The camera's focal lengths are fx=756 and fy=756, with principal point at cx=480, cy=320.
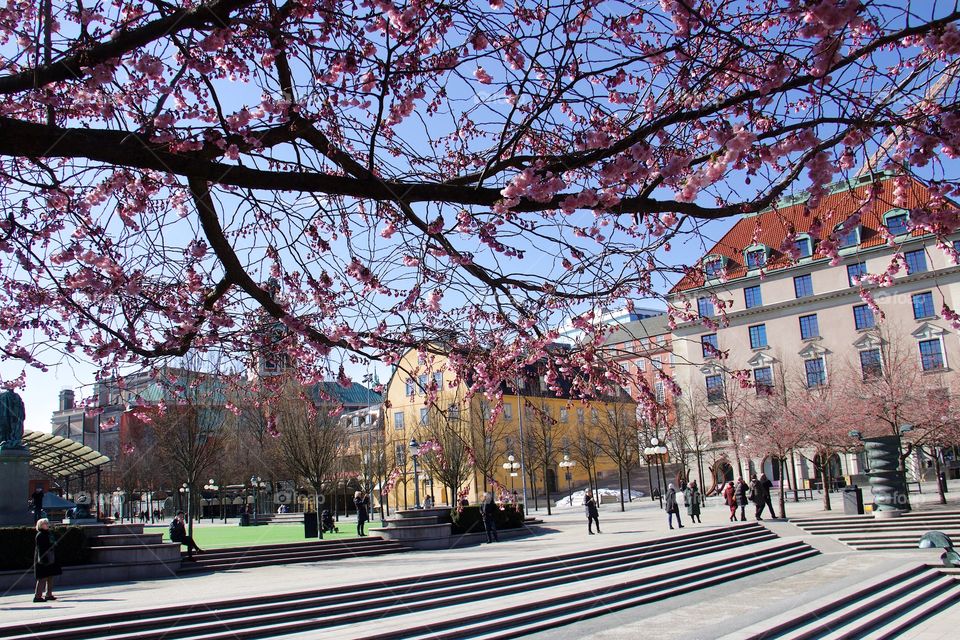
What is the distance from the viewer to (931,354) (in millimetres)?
44375

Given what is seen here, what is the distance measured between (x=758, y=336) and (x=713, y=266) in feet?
150

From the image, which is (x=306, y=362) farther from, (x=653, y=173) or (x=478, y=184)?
(x=653, y=173)

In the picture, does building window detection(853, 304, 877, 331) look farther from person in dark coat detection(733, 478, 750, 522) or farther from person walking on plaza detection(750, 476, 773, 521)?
person in dark coat detection(733, 478, 750, 522)

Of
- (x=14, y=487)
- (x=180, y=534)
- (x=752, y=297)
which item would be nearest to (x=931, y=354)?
(x=752, y=297)

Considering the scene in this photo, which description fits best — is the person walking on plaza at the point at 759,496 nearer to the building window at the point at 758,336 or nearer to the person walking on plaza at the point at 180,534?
the person walking on plaza at the point at 180,534

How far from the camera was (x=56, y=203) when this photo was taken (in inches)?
308

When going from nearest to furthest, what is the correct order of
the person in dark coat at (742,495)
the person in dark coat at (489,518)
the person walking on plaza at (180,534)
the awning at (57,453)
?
the person walking on plaza at (180,534), the person in dark coat at (489,518), the person in dark coat at (742,495), the awning at (57,453)

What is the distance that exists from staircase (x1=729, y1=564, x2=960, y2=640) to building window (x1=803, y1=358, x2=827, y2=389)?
3421 cm

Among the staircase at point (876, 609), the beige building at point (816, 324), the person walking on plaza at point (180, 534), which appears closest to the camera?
the staircase at point (876, 609)

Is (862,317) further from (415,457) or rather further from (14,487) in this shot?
→ (14,487)

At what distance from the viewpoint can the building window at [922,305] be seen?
44.8m

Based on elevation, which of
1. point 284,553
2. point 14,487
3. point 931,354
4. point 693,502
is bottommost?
point 284,553

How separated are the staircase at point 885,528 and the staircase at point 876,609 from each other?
193 inches

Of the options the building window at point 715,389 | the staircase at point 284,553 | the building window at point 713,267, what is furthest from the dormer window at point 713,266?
the building window at point 715,389
